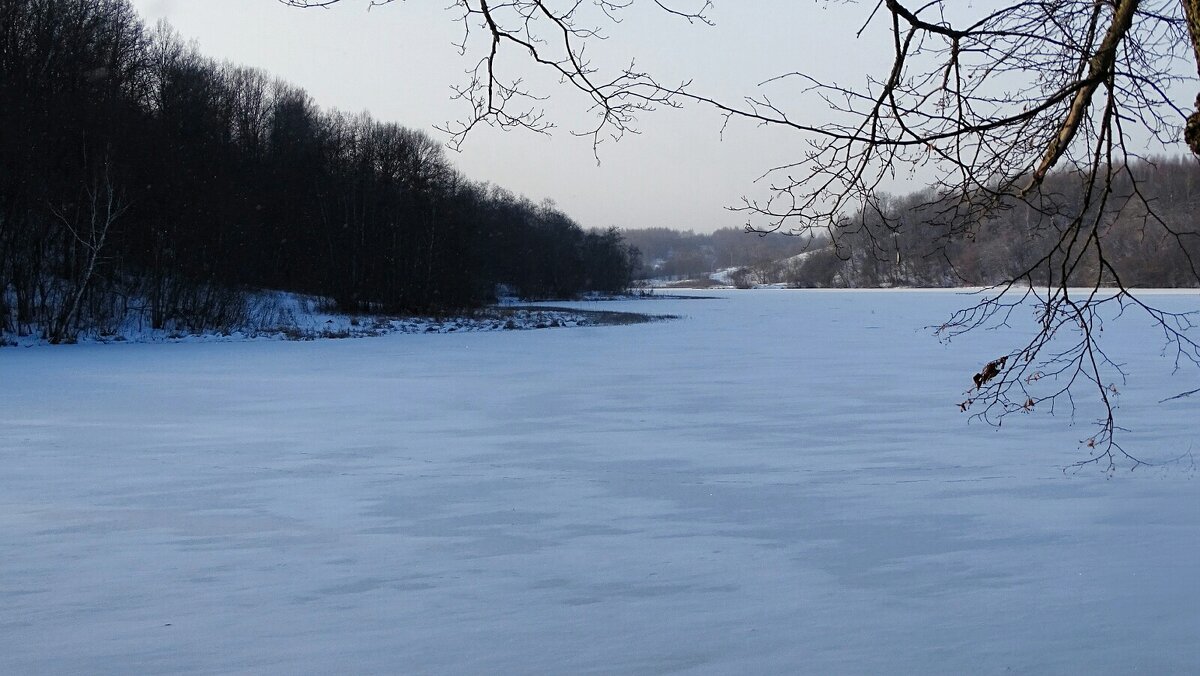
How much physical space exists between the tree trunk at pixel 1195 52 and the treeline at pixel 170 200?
70.7 feet

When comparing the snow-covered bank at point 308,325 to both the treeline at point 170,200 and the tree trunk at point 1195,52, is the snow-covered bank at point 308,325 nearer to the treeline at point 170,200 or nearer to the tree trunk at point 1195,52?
the treeline at point 170,200

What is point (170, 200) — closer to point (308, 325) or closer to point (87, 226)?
point (87, 226)

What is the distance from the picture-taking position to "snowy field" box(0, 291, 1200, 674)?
3.76 metres

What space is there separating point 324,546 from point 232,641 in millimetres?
1336

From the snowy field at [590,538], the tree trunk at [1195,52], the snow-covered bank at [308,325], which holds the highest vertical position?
the tree trunk at [1195,52]

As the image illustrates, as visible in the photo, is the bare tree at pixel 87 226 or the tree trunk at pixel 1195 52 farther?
the bare tree at pixel 87 226

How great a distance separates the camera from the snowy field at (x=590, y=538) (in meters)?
3.76

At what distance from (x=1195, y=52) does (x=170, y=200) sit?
24.6 meters

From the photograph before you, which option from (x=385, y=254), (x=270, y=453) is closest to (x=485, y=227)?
(x=385, y=254)

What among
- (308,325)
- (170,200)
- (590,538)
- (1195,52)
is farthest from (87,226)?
(1195,52)

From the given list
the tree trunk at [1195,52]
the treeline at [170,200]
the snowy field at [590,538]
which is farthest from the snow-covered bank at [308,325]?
the tree trunk at [1195,52]

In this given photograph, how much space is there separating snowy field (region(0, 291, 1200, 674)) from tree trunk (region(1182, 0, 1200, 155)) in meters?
1.72

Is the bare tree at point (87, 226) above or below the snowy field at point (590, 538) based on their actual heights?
above

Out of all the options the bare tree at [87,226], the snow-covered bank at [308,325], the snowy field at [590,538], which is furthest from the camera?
the snow-covered bank at [308,325]
